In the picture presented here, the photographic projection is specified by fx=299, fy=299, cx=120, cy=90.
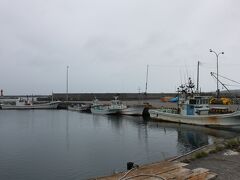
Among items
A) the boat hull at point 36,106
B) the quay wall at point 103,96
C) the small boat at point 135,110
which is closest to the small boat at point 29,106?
the boat hull at point 36,106

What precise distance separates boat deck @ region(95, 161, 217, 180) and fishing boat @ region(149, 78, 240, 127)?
2581 centimetres

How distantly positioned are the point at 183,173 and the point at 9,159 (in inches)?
584

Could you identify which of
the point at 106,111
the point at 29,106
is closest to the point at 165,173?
the point at 106,111

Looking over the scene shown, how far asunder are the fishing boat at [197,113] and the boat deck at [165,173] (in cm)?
2581

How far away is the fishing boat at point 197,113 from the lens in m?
34.3

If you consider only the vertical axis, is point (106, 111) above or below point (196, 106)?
below

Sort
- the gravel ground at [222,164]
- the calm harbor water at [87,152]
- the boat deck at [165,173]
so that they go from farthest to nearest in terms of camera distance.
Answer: the calm harbor water at [87,152]
the gravel ground at [222,164]
the boat deck at [165,173]

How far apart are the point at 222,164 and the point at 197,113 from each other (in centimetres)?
2807

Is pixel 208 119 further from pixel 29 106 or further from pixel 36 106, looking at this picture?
pixel 29 106

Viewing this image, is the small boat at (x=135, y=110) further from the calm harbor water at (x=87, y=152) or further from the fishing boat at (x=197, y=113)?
the calm harbor water at (x=87, y=152)

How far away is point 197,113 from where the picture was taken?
38031 millimetres

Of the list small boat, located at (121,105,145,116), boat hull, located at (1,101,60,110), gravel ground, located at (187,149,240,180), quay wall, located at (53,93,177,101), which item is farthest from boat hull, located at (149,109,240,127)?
quay wall, located at (53,93,177,101)

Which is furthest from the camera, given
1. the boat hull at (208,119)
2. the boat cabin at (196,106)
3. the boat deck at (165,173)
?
the boat cabin at (196,106)

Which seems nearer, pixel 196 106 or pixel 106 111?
pixel 196 106
